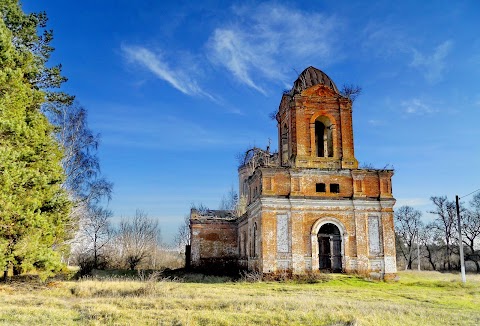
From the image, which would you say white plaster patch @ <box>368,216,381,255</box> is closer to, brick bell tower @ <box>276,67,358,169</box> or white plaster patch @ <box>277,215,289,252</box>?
brick bell tower @ <box>276,67,358,169</box>

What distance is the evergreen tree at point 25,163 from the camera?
13.2 m

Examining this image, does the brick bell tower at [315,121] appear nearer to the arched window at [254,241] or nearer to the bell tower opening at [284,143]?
the bell tower opening at [284,143]

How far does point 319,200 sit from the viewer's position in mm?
21828

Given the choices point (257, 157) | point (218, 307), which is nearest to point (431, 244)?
point (257, 157)

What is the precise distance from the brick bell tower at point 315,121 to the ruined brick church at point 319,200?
5cm

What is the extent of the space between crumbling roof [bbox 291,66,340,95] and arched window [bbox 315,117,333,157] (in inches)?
74.4

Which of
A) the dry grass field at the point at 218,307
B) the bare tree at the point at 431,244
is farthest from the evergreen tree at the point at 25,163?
the bare tree at the point at 431,244

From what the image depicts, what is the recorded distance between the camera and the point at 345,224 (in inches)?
862

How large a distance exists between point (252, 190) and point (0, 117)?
14857mm

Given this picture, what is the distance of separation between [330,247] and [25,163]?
48.9 ft

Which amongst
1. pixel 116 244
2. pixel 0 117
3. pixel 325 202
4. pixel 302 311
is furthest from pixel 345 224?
pixel 116 244

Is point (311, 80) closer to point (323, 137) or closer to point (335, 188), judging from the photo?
point (323, 137)

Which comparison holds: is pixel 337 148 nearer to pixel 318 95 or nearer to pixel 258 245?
pixel 318 95

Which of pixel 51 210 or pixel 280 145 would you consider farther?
pixel 280 145
